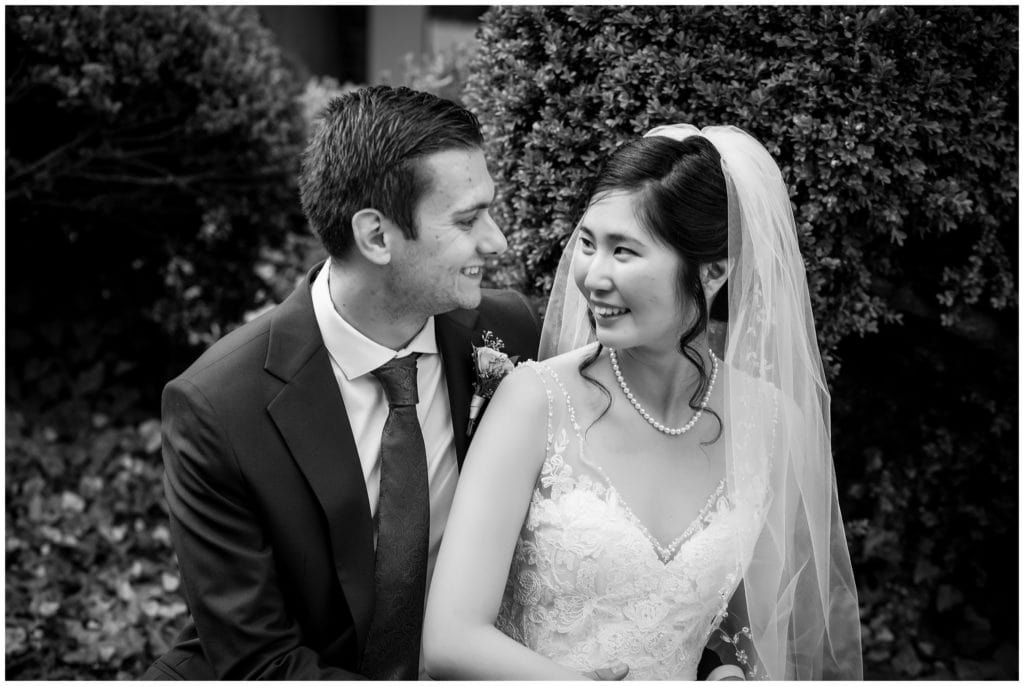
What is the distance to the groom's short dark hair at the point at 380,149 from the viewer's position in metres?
2.63

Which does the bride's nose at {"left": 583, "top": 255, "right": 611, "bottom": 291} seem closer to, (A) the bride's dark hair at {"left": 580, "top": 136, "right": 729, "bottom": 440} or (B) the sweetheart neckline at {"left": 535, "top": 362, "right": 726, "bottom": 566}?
(A) the bride's dark hair at {"left": 580, "top": 136, "right": 729, "bottom": 440}

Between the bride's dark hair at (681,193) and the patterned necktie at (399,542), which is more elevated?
the bride's dark hair at (681,193)

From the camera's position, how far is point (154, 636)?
440 cm

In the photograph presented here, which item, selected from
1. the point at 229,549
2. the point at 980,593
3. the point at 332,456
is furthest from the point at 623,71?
the point at 980,593

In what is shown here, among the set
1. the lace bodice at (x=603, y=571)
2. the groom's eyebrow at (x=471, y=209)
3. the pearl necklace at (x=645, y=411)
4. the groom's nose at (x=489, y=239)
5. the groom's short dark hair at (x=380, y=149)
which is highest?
the groom's short dark hair at (x=380, y=149)

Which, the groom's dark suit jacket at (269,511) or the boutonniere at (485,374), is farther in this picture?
the boutonniere at (485,374)

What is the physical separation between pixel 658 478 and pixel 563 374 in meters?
0.37

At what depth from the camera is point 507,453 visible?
2553 millimetres

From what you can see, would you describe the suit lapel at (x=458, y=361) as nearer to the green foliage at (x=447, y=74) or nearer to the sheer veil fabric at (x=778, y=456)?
the sheer veil fabric at (x=778, y=456)

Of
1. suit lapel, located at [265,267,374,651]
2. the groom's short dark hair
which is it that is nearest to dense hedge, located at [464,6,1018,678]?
the groom's short dark hair

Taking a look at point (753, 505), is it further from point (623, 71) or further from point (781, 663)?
point (623, 71)

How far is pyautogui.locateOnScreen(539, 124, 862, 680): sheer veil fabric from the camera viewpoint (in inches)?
102

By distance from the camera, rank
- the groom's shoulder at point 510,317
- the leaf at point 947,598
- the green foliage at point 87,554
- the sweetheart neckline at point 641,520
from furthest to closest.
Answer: the green foliage at point 87,554
the leaf at point 947,598
the groom's shoulder at point 510,317
the sweetheart neckline at point 641,520

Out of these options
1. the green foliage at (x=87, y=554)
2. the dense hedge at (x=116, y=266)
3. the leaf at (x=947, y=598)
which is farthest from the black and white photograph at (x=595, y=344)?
the dense hedge at (x=116, y=266)
